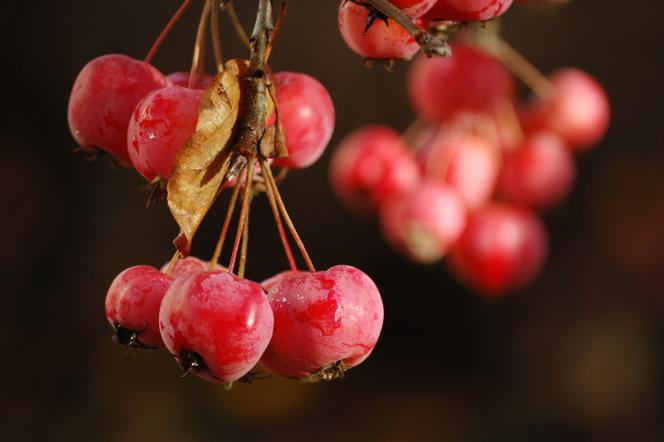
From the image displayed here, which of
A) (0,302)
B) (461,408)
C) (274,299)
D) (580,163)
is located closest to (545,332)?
(461,408)

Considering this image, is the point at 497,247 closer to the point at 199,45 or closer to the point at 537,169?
the point at 537,169

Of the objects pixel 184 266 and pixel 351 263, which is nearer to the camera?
pixel 184 266

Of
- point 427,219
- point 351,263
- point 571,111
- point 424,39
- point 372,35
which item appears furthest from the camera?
point 351,263

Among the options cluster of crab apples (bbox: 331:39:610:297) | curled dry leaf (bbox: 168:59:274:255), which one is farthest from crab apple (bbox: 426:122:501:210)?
curled dry leaf (bbox: 168:59:274:255)

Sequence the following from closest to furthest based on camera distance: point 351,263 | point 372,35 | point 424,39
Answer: point 424,39, point 372,35, point 351,263

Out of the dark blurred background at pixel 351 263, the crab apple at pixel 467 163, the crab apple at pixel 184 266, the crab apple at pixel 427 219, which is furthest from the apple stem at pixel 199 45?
the dark blurred background at pixel 351 263

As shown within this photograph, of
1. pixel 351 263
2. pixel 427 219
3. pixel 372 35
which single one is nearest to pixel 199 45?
pixel 372 35

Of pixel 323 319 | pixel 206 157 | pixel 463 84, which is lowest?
pixel 463 84
